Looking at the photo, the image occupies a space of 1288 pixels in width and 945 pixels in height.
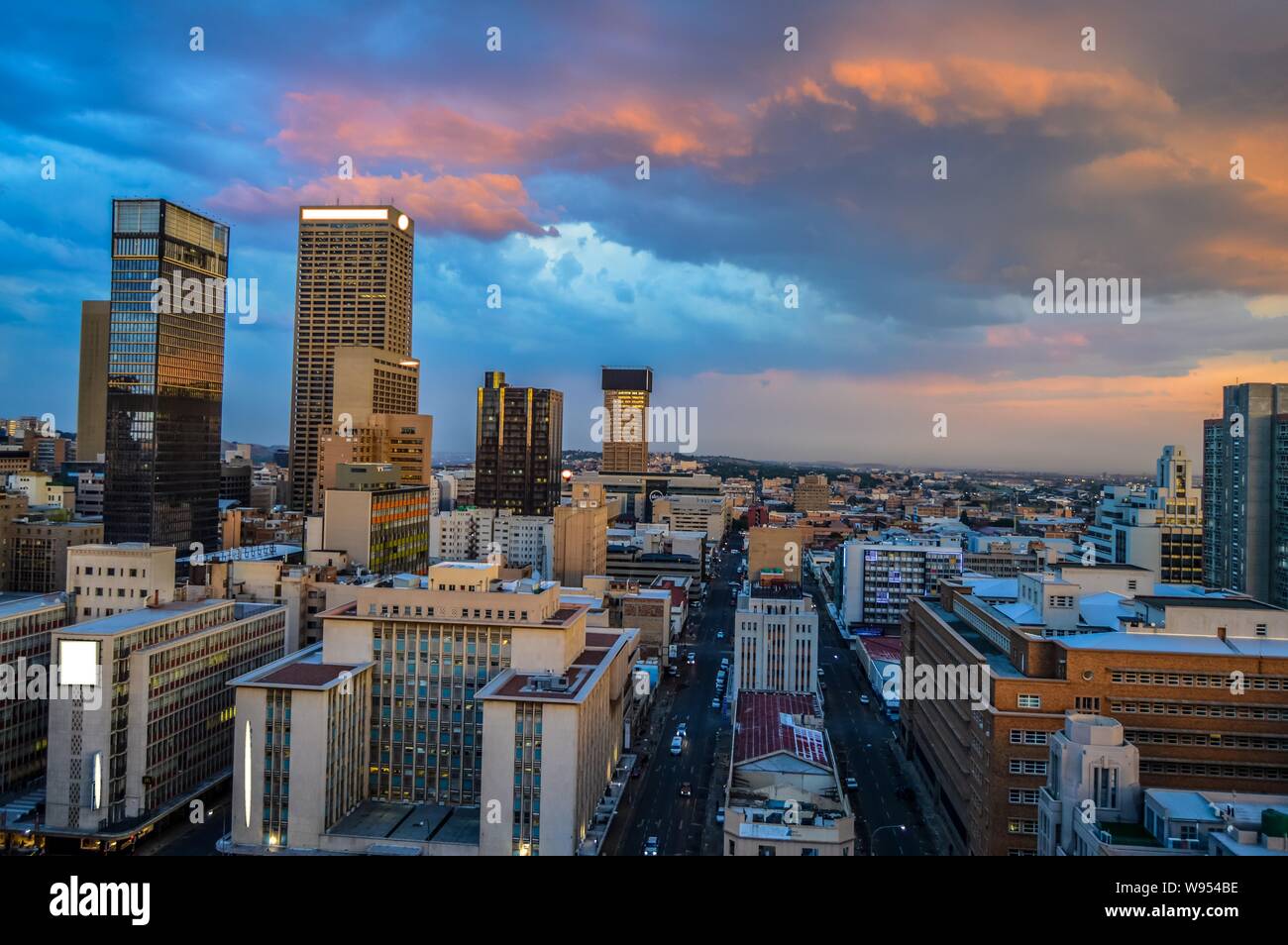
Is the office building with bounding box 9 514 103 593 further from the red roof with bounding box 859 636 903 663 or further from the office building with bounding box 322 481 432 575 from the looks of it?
the red roof with bounding box 859 636 903 663

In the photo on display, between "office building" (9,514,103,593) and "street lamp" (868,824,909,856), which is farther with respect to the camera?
"office building" (9,514,103,593)

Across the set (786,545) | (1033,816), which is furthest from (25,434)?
(1033,816)

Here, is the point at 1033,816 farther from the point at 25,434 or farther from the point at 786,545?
the point at 25,434

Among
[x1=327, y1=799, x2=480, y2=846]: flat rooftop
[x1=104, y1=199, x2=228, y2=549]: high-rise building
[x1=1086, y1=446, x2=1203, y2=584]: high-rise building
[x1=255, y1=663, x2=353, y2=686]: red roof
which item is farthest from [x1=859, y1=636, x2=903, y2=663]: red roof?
[x1=104, y1=199, x2=228, y2=549]: high-rise building

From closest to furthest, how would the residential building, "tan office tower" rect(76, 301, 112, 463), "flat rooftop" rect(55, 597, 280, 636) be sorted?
"flat rooftop" rect(55, 597, 280, 636) < the residential building < "tan office tower" rect(76, 301, 112, 463)

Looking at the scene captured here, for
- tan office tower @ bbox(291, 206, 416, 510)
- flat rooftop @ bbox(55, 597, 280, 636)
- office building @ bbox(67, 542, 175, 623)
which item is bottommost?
flat rooftop @ bbox(55, 597, 280, 636)

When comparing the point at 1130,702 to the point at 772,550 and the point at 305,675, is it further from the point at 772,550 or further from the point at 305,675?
the point at 772,550
